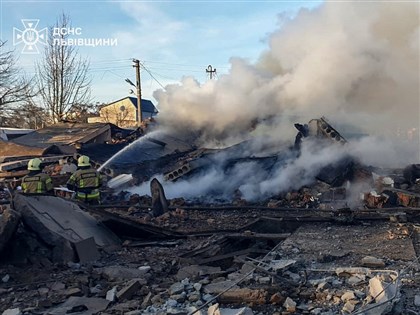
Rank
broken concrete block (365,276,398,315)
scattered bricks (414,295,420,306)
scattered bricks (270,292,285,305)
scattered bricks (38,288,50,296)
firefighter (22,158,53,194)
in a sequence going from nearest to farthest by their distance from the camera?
broken concrete block (365,276,398,315) → scattered bricks (414,295,420,306) → scattered bricks (270,292,285,305) → scattered bricks (38,288,50,296) → firefighter (22,158,53,194)

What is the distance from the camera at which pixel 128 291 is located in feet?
15.8

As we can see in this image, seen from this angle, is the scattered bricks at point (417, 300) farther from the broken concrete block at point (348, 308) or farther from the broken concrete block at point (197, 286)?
the broken concrete block at point (197, 286)

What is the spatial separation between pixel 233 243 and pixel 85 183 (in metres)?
3.52

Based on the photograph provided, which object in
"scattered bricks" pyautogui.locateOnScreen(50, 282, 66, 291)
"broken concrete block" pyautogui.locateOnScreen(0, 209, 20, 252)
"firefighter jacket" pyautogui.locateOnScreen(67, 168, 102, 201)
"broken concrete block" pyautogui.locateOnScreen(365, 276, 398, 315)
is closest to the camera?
"broken concrete block" pyautogui.locateOnScreen(365, 276, 398, 315)

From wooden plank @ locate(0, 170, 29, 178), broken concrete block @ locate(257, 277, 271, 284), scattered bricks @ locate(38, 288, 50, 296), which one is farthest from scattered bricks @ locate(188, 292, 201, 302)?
wooden plank @ locate(0, 170, 29, 178)

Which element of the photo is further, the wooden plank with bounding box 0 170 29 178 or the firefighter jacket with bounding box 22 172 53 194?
the wooden plank with bounding box 0 170 29 178

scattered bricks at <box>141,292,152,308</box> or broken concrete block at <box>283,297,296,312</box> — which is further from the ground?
broken concrete block at <box>283,297,296,312</box>

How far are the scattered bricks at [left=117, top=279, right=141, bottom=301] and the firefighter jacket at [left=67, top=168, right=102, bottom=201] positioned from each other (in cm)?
427

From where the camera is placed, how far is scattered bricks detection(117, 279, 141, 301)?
4770 mm

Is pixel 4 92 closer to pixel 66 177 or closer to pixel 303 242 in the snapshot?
pixel 66 177

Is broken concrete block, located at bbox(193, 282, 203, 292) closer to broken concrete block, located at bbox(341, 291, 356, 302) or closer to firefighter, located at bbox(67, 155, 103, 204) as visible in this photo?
broken concrete block, located at bbox(341, 291, 356, 302)

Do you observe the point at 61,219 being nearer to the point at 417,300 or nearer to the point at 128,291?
the point at 128,291

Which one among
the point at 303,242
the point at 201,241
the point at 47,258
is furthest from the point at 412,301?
the point at 47,258

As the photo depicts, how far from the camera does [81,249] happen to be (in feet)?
21.4
